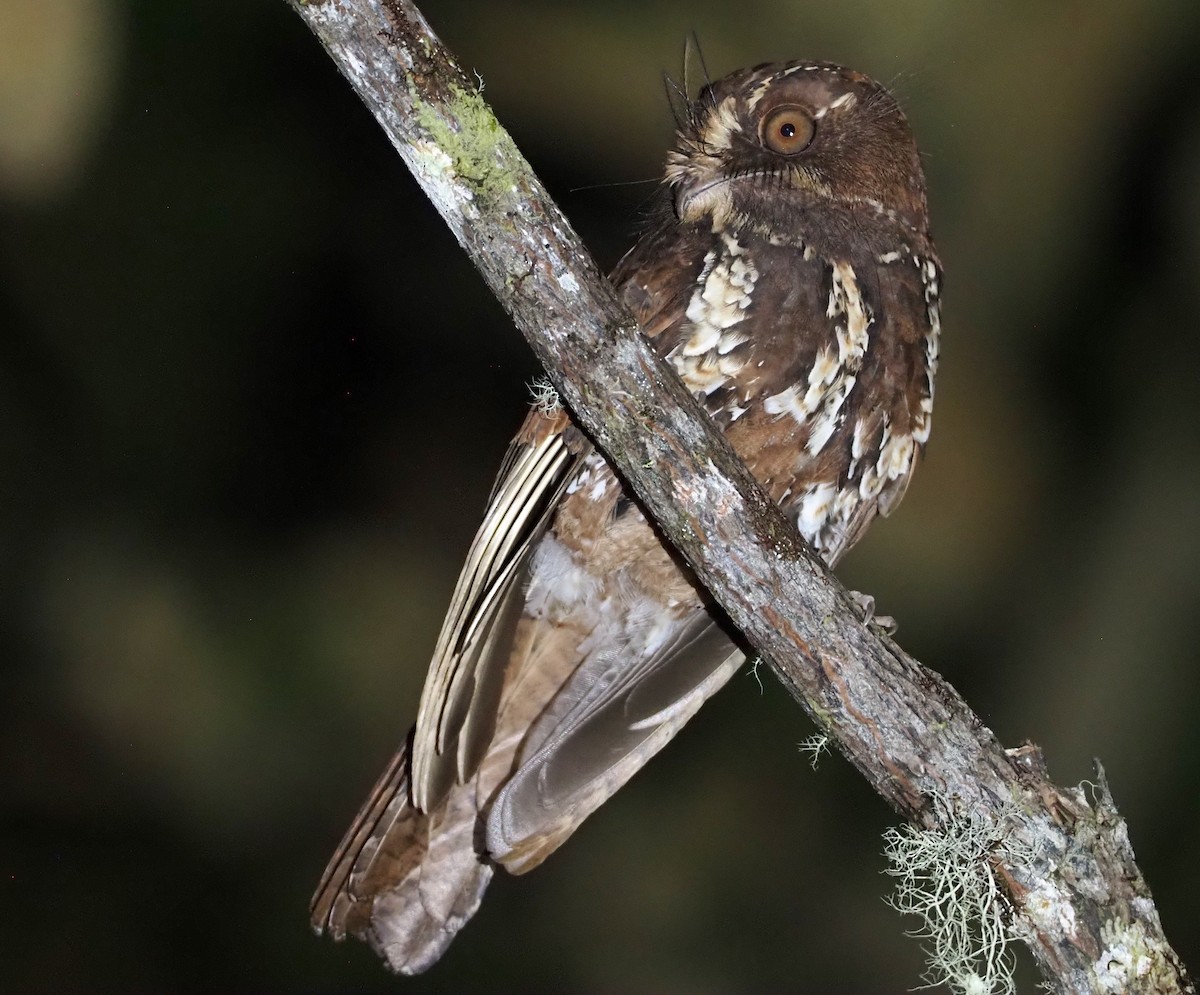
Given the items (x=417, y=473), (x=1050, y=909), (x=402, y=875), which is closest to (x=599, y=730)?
(x=402, y=875)

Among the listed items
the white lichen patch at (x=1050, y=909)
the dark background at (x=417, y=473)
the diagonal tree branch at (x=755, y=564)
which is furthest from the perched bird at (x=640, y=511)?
the dark background at (x=417, y=473)

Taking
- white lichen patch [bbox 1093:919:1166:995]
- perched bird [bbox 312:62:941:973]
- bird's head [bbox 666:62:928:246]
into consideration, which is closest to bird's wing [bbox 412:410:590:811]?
perched bird [bbox 312:62:941:973]

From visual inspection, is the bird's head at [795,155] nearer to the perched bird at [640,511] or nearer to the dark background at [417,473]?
the perched bird at [640,511]

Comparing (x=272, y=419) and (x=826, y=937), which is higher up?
(x=272, y=419)

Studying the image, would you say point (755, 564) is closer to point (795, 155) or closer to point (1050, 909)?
point (1050, 909)

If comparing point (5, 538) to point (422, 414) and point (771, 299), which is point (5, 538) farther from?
point (771, 299)

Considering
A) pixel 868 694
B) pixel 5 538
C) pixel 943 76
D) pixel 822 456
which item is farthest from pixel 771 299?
pixel 5 538
